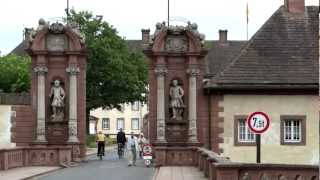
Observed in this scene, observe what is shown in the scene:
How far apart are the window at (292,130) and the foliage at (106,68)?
3716 centimetres

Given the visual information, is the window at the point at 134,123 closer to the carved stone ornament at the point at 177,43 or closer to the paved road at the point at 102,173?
the carved stone ornament at the point at 177,43

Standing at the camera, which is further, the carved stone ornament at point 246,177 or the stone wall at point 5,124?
the stone wall at point 5,124

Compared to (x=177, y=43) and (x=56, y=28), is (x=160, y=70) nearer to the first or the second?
(x=177, y=43)

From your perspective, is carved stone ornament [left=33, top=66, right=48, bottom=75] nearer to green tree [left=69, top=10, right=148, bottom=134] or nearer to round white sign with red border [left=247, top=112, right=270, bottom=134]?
round white sign with red border [left=247, top=112, right=270, bottom=134]

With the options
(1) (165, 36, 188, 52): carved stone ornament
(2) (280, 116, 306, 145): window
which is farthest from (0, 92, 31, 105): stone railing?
(2) (280, 116, 306, 145): window

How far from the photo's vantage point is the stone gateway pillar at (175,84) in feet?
117

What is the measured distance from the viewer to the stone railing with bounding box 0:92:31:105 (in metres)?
36.7

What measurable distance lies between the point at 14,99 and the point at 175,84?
744 centimetres

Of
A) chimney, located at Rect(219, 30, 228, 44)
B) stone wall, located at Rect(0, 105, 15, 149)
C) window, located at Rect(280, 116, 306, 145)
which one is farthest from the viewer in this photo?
chimney, located at Rect(219, 30, 228, 44)

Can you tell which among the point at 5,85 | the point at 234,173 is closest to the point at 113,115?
the point at 5,85

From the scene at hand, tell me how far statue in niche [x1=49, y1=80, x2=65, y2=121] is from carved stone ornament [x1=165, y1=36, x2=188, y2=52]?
5.33 m

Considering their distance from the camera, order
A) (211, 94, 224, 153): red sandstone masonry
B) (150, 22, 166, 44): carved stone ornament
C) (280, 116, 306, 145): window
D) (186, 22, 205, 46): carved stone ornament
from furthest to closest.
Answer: (150, 22, 166, 44): carved stone ornament
(186, 22, 205, 46): carved stone ornament
(211, 94, 224, 153): red sandstone masonry
(280, 116, 306, 145): window

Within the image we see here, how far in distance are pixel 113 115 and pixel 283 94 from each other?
294 feet

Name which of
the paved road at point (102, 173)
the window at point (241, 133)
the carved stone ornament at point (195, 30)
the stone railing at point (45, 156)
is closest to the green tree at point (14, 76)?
the stone railing at point (45, 156)
